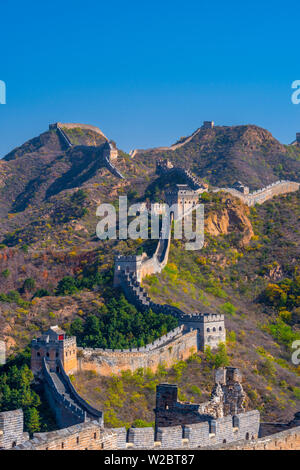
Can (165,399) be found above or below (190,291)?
below

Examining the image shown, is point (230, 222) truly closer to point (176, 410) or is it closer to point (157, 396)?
point (157, 396)

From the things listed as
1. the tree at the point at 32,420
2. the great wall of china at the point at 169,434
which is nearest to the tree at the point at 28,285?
the tree at the point at 32,420

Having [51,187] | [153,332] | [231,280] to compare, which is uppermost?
[51,187]

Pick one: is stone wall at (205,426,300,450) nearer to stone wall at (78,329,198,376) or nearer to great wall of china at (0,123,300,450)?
great wall of china at (0,123,300,450)

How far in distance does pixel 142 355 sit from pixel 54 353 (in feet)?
19.1

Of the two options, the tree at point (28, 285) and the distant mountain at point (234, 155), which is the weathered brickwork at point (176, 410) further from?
the distant mountain at point (234, 155)

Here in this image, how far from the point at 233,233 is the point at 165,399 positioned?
63.6 m

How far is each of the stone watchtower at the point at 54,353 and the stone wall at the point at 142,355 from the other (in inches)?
33.1

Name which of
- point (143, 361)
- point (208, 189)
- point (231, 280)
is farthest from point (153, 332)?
point (208, 189)

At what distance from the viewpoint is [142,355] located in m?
52.1

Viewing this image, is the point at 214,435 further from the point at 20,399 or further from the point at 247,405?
the point at 247,405

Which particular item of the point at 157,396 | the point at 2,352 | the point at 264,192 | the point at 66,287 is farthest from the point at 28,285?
the point at 157,396

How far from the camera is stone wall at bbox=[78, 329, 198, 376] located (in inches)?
1973

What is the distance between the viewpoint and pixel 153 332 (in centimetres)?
5644
